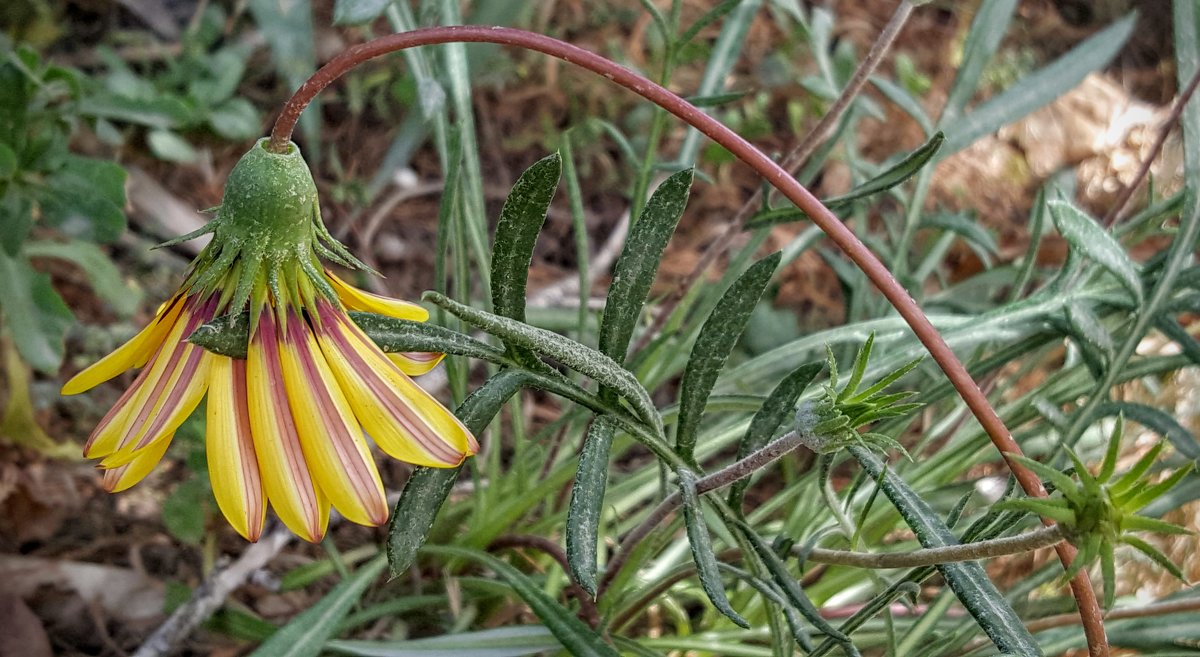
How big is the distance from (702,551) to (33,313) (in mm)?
765

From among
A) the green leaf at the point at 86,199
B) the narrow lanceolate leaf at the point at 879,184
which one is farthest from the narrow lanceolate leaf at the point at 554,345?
the green leaf at the point at 86,199

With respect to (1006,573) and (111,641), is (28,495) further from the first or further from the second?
(1006,573)

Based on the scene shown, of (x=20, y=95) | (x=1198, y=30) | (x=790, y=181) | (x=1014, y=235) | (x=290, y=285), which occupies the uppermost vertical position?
(x=1014, y=235)

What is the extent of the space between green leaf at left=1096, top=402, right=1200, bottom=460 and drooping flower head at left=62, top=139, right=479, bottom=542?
0.62 meters

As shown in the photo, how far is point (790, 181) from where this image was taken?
1.96 feet

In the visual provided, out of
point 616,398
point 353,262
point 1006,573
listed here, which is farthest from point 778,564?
point 1006,573

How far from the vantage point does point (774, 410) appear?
0.66 metres

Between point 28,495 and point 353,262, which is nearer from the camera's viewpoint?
point 353,262

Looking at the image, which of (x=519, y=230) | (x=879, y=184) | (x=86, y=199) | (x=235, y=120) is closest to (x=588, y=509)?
(x=519, y=230)

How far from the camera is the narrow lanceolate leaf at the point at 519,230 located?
1.92 feet

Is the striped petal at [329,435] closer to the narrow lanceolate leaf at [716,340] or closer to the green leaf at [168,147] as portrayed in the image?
the narrow lanceolate leaf at [716,340]

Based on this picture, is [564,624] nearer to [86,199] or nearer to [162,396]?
[162,396]

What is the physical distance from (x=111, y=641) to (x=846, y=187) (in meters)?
1.23

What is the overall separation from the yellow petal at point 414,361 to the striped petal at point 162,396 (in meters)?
0.12
